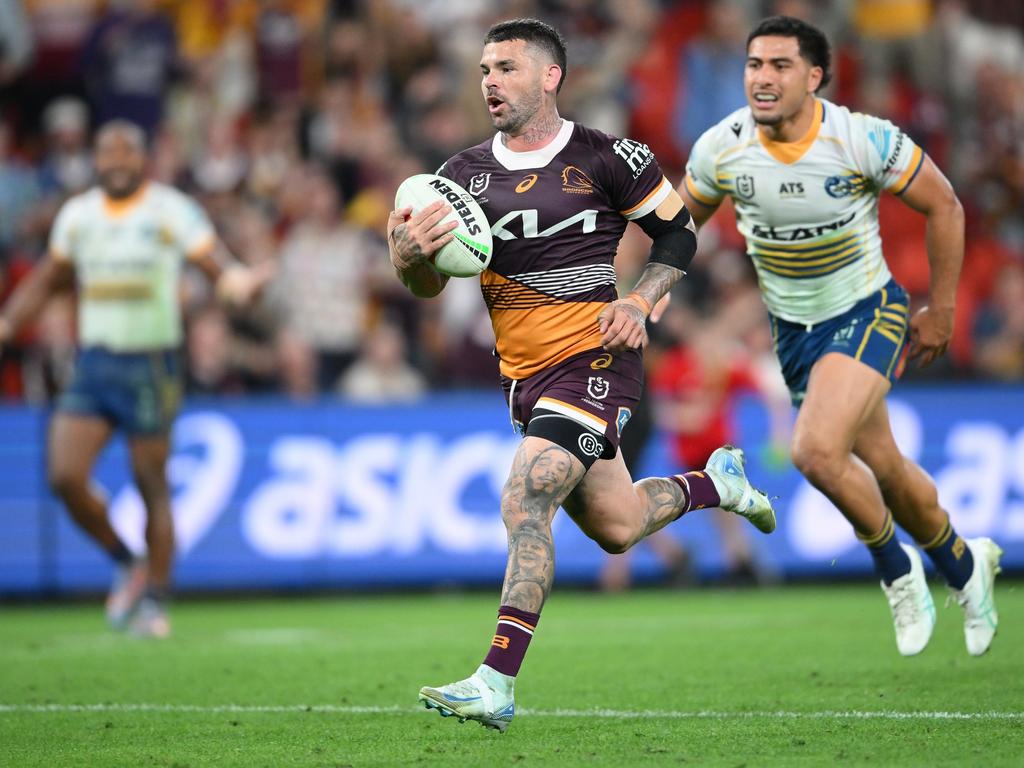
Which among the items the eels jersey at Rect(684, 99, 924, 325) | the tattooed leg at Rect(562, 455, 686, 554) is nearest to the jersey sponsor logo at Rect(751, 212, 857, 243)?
the eels jersey at Rect(684, 99, 924, 325)

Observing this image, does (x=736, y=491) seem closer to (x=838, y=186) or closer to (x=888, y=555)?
(x=888, y=555)

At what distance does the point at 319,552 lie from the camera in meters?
13.5

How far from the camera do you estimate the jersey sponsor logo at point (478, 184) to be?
645 centimetres

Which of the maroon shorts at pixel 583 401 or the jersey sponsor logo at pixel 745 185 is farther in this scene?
the jersey sponsor logo at pixel 745 185

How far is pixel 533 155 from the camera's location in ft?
21.3

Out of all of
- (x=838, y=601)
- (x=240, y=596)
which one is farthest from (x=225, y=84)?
(x=838, y=601)

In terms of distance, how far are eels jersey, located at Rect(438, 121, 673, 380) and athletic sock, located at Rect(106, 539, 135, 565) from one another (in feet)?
16.0

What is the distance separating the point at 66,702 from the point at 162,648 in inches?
96.2

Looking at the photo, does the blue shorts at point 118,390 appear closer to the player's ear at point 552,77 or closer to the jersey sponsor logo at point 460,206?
the jersey sponsor logo at point 460,206

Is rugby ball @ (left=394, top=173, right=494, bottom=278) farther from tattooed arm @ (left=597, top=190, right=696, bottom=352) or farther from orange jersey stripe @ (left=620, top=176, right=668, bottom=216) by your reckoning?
orange jersey stripe @ (left=620, top=176, right=668, bottom=216)

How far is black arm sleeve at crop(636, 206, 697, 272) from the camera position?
664cm

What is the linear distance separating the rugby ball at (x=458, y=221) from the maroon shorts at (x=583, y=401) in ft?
1.72

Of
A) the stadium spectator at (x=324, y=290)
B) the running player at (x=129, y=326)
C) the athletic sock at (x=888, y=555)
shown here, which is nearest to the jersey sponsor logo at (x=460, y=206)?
the athletic sock at (x=888, y=555)

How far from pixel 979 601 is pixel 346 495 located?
22.1ft
